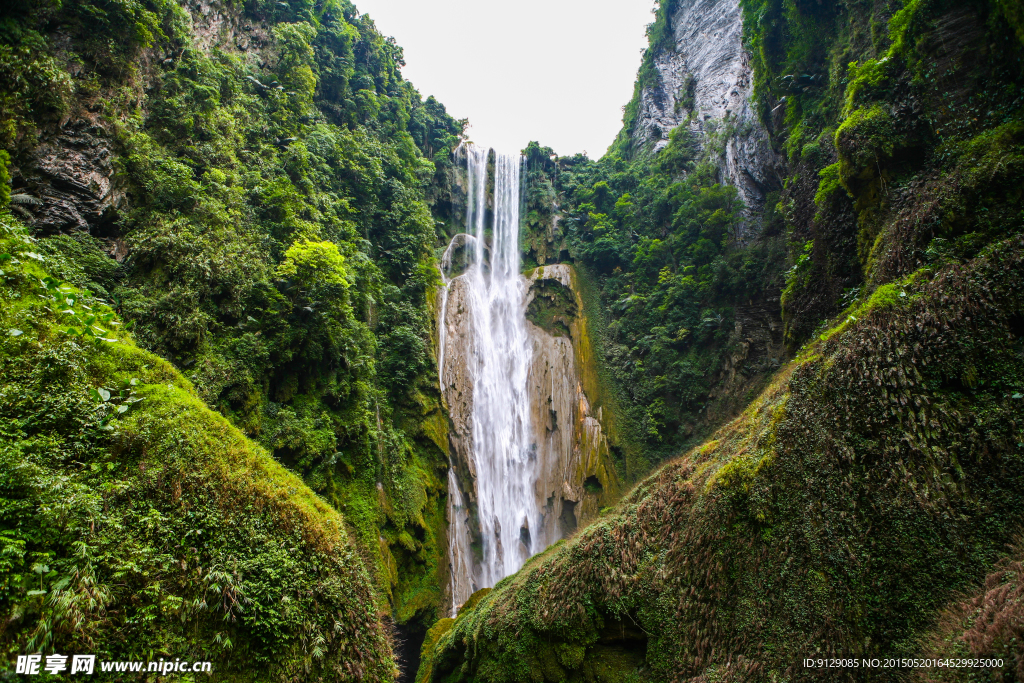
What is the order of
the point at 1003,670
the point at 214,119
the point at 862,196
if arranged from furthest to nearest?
the point at 214,119 → the point at 862,196 → the point at 1003,670

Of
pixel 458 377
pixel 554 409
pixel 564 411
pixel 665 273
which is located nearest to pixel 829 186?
pixel 665 273

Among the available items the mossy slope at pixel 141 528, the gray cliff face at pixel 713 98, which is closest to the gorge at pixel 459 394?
the mossy slope at pixel 141 528

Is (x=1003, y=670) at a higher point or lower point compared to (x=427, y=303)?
lower

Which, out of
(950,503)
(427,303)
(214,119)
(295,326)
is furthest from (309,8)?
(950,503)

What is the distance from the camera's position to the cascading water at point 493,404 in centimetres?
1394

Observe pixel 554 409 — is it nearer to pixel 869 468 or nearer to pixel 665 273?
pixel 665 273

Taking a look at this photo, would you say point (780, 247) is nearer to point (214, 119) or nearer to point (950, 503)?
point (950, 503)

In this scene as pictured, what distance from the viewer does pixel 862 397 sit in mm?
5387

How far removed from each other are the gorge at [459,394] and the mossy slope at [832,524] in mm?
36

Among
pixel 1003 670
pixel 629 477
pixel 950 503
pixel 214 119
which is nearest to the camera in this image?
pixel 1003 670

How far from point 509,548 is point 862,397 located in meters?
12.0

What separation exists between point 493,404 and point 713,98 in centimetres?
1791

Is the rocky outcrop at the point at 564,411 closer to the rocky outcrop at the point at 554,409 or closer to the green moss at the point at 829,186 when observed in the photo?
the rocky outcrop at the point at 554,409

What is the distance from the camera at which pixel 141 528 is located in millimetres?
3738
